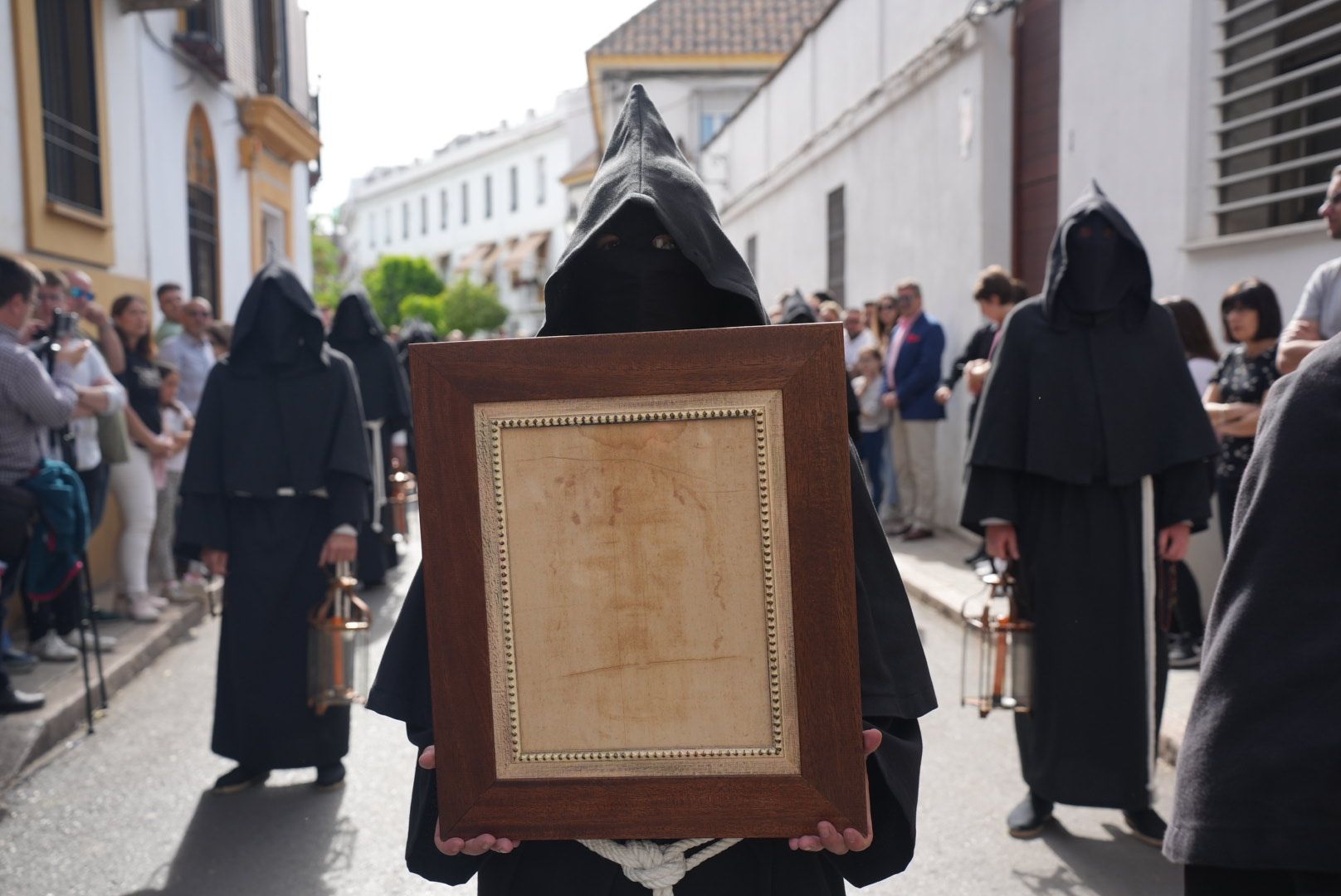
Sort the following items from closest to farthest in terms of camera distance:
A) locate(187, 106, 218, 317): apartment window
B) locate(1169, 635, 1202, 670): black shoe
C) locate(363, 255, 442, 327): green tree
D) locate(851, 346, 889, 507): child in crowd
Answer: locate(1169, 635, 1202, 670): black shoe
locate(851, 346, 889, 507): child in crowd
locate(187, 106, 218, 317): apartment window
locate(363, 255, 442, 327): green tree

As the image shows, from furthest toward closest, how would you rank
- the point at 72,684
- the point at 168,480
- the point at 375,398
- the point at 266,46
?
1. the point at 266,46
2. the point at 375,398
3. the point at 168,480
4. the point at 72,684

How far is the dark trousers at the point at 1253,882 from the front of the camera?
1993 mm

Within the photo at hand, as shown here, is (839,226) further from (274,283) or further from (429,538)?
(429,538)

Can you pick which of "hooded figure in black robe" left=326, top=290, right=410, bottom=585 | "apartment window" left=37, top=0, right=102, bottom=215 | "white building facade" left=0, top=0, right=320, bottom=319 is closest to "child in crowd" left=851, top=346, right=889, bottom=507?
"hooded figure in black robe" left=326, top=290, right=410, bottom=585

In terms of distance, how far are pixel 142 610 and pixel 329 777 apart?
3498mm

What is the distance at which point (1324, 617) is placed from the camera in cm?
197

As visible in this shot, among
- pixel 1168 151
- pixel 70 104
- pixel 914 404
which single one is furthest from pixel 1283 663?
pixel 70 104

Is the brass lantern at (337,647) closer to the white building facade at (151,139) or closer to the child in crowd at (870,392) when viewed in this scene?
the white building facade at (151,139)

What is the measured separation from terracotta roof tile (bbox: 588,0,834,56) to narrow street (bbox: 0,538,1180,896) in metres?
29.1

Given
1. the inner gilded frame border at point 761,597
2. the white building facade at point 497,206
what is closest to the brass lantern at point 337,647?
the inner gilded frame border at point 761,597

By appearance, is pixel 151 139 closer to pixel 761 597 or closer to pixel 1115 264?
pixel 1115 264

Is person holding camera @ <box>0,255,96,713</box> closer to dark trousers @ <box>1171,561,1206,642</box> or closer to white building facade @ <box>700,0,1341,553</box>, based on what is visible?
dark trousers @ <box>1171,561,1206,642</box>

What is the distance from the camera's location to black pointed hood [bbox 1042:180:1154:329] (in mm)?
4707

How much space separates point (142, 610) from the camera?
855cm
